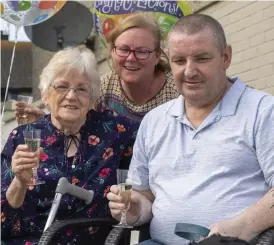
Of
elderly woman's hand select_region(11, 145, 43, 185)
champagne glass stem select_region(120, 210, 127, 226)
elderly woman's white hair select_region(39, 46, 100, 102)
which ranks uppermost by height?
elderly woman's white hair select_region(39, 46, 100, 102)

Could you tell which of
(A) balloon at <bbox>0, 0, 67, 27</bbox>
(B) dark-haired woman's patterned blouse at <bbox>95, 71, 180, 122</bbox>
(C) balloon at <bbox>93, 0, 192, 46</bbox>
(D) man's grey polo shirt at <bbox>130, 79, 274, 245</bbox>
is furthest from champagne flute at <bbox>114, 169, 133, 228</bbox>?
(A) balloon at <bbox>0, 0, 67, 27</bbox>

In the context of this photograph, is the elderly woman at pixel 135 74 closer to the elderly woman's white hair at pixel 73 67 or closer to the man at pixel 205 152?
the elderly woman's white hair at pixel 73 67

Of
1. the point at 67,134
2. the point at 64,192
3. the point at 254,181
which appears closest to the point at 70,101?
the point at 67,134

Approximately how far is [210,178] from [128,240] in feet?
1.85

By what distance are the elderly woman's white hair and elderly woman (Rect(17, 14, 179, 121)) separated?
0.33 m

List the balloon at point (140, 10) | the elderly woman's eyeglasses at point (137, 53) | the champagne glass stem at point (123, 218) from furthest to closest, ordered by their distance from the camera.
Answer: the balloon at point (140, 10) < the elderly woman's eyeglasses at point (137, 53) < the champagne glass stem at point (123, 218)

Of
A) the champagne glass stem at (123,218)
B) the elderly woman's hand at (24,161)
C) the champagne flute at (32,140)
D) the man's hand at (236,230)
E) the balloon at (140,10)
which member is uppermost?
the balloon at (140,10)

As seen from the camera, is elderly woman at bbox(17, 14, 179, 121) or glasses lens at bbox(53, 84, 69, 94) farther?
elderly woman at bbox(17, 14, 179, 121)

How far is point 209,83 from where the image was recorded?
287 cm

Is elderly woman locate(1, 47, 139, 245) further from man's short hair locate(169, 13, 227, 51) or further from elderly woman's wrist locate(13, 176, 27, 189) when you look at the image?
man's short hair locate(169, 13, 227, 51)

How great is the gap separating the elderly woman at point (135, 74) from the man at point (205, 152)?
0.84 meters

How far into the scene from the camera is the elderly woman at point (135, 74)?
387cm

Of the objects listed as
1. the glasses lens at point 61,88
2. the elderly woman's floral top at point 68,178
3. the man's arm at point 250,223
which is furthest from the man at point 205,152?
the glasses lens at point 61,88

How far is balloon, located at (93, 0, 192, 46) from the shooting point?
5125 mm
